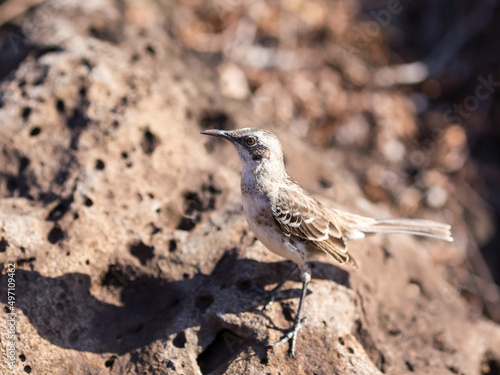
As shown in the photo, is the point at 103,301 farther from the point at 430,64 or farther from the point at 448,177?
the point at 430,64

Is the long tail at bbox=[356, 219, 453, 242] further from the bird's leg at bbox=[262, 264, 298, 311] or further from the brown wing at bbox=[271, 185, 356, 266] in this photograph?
the bird's leg at bbox=[262, 264, 298, 311]

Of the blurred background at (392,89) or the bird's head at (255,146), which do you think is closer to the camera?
the bird's head at (255,146)

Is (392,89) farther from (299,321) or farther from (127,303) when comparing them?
(127,303)

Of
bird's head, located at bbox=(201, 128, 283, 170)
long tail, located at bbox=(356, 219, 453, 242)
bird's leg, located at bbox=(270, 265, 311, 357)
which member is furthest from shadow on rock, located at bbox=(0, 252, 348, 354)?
bird's head, located at bbox=(201, 128, 283, 170)

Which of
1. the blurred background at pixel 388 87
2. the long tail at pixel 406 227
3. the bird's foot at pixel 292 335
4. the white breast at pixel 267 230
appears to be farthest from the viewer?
the blurred background at pixel 388 87

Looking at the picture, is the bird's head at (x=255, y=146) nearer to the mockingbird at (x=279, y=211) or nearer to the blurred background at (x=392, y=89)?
the mockingbird at (x=279, y=211)

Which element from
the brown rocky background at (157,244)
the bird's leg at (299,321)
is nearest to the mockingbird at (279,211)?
the bird's leg at (299,321)

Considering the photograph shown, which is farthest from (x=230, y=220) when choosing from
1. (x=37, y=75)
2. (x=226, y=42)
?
(x=226, y=42)
